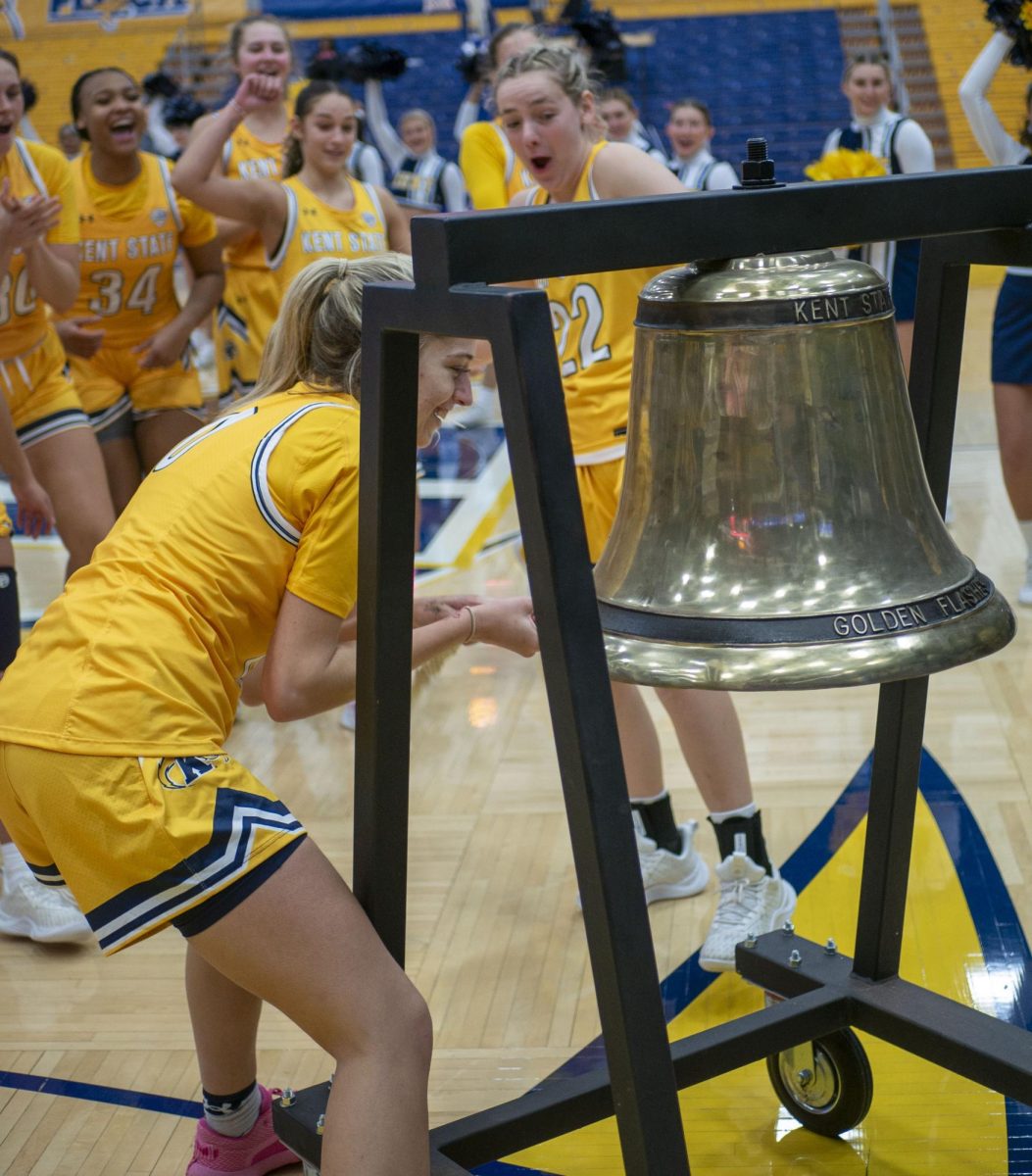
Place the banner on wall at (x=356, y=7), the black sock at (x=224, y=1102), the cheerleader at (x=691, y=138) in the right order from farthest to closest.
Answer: the banner on wall at (x=356, y=7)
the cheerleader at (x=691, y=138)
the black sock at (x=224, y=1102)

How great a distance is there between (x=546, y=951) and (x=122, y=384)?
2.59 metres

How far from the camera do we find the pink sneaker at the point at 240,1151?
2525 millimetres

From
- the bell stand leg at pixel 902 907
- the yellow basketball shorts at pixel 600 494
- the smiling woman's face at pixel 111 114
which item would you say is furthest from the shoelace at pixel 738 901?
the smiling woman's face at pixel 111 114

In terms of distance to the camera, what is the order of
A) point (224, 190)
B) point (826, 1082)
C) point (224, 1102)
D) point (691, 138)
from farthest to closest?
point (691, 138), point (224, 190), point (826, 1082), point (224, 1102)

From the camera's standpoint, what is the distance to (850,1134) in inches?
103

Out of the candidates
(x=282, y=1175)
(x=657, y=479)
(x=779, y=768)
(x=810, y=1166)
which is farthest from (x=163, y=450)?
(x=657, y=479)

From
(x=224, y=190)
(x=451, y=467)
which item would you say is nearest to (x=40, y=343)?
(x=224, y=190)

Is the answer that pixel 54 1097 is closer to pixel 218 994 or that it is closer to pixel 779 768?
pixel 218 994

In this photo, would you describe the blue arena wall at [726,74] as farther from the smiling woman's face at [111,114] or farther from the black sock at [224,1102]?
the black sock at [224,1102]

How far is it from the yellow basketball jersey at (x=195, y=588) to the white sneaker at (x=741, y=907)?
1.39 m

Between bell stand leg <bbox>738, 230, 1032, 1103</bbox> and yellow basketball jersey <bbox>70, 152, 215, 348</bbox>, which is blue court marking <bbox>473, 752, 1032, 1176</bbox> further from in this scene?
yellow basketball jersey <bbox>70, 152, 215, 348</bbox>

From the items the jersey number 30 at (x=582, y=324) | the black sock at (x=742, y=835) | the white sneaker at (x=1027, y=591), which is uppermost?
the jersey number 30 at (x=582, y=324)

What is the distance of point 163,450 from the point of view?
486 cm

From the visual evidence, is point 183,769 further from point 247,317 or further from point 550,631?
point 247,317
